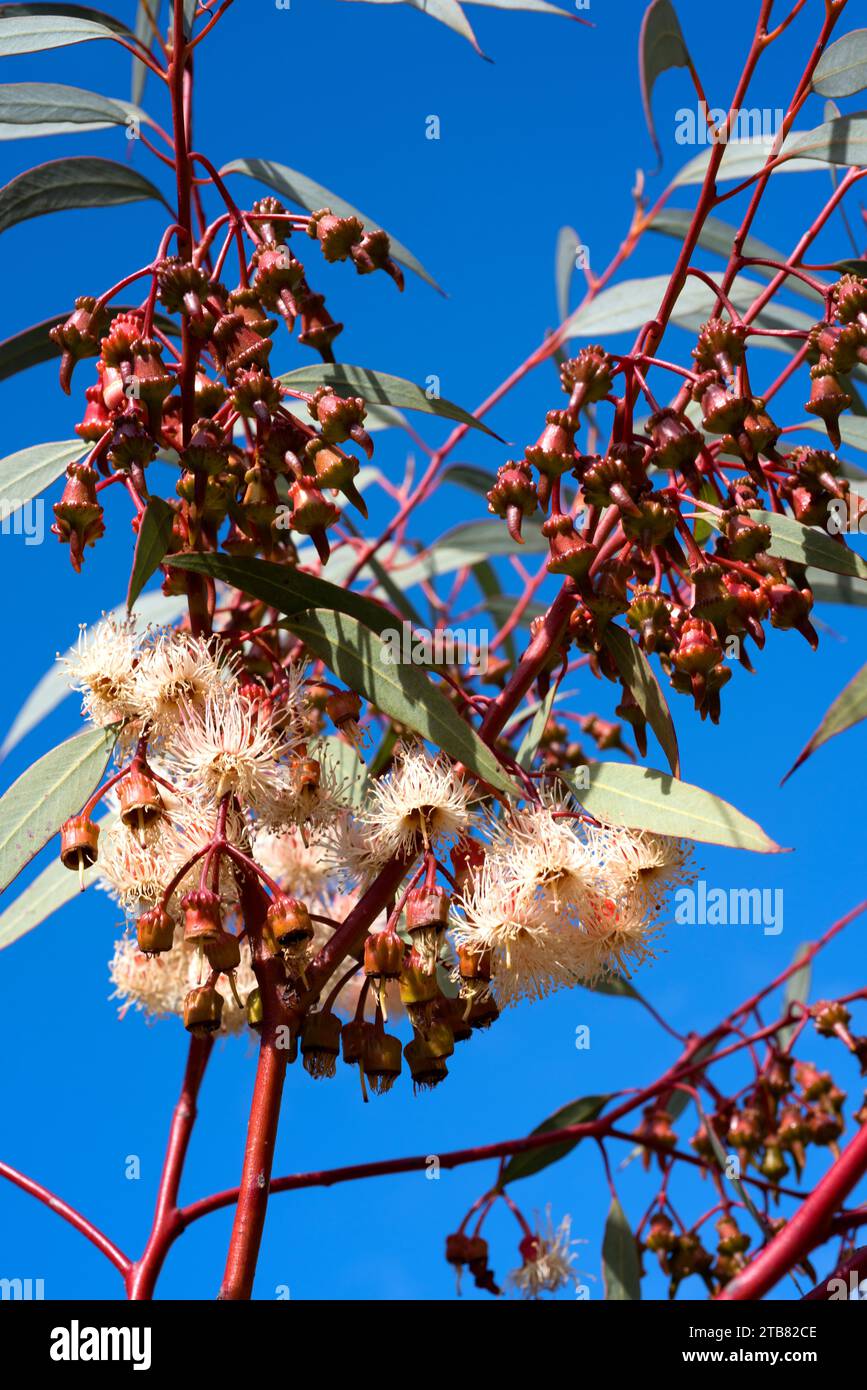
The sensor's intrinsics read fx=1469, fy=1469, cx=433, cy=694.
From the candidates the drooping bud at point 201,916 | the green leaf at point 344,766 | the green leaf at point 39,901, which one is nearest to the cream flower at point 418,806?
the green leaf at point 344,766

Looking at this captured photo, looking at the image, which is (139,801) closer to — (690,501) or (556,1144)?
(690,501)

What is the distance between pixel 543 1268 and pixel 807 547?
1.16m

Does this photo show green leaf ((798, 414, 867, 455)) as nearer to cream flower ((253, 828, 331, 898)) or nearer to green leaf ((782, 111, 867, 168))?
green leaf ((782, 111, 867, 168))

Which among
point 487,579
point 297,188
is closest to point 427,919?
point 297,188

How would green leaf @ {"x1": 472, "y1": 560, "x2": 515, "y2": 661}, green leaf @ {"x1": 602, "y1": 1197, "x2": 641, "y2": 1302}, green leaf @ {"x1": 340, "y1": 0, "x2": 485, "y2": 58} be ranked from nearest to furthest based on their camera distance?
green leaf @ {"x1": 340, "y1": 0, "x2": 485, "y2": 58}, green leaf @ {"x1": 602, "y1": 1197, "x2": 641, "y2": 1302}, green leaf @ {"x1": 472, "y1": 560, "x2": 515, "y2": 661}

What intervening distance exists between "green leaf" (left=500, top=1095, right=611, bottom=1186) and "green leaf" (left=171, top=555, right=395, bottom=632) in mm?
786

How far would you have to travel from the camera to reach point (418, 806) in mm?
1334

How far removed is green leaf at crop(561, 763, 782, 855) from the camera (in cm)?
126

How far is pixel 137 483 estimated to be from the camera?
1.27m

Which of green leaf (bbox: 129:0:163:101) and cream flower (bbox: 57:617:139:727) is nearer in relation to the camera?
cream flower (bbox: 57:617:139:727)

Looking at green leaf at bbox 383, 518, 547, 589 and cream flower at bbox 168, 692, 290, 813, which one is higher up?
green leaf at bbox 383, 518, 547, 589

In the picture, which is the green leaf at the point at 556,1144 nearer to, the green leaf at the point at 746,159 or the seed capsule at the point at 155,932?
the seed capsule at the point at 155,932

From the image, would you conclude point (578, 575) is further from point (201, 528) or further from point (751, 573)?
point (201, 528)

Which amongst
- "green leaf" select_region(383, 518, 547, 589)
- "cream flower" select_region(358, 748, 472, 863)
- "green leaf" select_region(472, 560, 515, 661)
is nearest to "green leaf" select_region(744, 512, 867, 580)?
"cream flower" select_region(358, 748, 472, 863)
